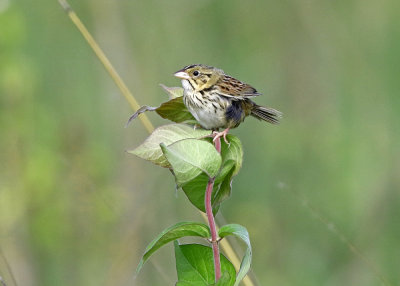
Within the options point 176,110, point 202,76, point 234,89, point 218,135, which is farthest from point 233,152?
point 202,76

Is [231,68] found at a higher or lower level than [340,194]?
higher

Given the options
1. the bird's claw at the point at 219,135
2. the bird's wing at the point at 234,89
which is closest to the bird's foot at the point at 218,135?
the bird's claw at the point at 219,135

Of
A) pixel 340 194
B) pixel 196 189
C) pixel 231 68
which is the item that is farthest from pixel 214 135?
pixel 231 68

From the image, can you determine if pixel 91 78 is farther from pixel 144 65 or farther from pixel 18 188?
pixel 18 188

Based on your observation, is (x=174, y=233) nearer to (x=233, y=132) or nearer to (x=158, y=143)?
(x=158, y=143)

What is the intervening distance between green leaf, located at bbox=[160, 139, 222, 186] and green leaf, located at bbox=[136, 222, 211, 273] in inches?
3.0

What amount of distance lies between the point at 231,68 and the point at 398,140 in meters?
1.02

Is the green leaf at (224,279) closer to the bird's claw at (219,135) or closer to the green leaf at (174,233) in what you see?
the green leaf at (174,233)

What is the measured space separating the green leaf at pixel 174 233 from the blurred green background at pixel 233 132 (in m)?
1.07

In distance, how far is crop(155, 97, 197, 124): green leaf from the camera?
1520 millimetres

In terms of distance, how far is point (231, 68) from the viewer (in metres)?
4.89

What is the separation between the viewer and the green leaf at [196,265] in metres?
1.43

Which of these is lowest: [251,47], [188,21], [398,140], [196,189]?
[398,140]

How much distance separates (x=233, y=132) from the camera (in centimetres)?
434
